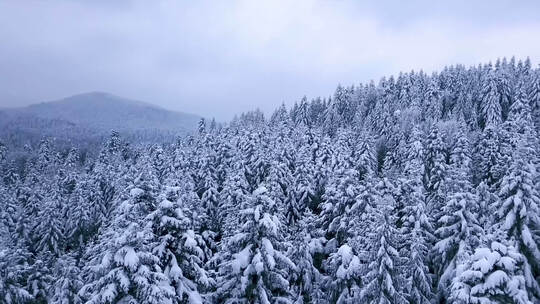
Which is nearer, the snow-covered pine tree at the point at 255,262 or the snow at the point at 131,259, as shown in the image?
the snow at the point at 131,259

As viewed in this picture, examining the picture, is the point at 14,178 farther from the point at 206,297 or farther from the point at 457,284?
the point at 457,284

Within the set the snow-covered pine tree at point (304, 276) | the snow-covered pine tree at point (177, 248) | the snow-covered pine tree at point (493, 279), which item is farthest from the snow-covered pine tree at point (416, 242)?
the snow-covered pine tree at point (177, 248)

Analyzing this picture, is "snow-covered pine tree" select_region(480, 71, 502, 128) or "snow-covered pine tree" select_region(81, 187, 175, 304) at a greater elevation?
"snow-covered pine tree" select_region(480, 71, 502, 128)

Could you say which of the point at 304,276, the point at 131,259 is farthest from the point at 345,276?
the point at 131,259

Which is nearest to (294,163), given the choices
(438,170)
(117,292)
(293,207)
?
(293,207)

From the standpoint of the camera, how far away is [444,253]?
27078 mm

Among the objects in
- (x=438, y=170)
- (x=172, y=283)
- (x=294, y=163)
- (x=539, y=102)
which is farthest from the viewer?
(x=539, y=102)

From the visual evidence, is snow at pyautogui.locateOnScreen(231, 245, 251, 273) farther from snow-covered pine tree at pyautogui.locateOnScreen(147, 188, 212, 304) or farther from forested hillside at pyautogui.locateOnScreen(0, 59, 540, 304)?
snow-covered pine tree at pyautogui.locateOnScreen(147, 188, 212, 304)

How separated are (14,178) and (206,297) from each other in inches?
3446

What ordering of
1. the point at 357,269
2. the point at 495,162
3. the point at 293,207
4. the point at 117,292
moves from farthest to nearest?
the point at 495,162, the point at 293,207, the point at 357,269, the point at 117,292

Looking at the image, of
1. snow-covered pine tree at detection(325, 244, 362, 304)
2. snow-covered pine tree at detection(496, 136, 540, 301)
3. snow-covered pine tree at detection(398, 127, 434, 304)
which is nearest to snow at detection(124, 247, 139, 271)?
snow-covered pine tree at detection(325, 244, 362, 304)

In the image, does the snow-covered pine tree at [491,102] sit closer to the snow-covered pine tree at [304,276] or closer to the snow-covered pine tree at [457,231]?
the snow-covered pine tree at [457,231]

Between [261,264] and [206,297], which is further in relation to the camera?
[206,297]

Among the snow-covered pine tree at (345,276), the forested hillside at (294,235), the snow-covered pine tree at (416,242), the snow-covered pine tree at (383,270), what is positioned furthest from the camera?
the snow-covered pine tree at (416,242)
